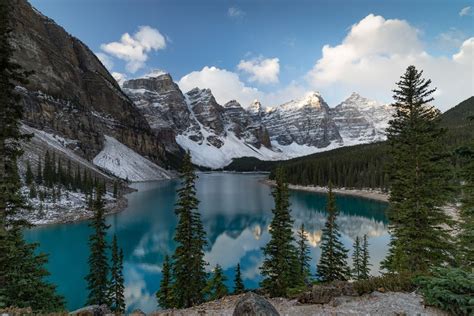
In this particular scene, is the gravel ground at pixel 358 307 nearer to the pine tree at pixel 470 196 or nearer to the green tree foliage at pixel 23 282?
the pine tree at pixel 470 196

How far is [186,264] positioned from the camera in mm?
22125

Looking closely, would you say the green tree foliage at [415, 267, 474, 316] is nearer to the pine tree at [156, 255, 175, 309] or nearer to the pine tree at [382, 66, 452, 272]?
the pine tree at [382, 66, 452, 272]

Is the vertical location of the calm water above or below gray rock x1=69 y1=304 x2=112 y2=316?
below

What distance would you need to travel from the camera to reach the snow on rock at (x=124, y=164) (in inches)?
6206

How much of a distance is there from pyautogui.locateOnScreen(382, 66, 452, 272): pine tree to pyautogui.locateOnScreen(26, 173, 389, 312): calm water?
20.1 metres

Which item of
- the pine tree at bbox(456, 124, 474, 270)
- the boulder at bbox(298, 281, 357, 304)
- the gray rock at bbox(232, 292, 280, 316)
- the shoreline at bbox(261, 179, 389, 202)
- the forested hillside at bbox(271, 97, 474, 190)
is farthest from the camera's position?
the forested hillside at bbox(271, 97, 474, 190)

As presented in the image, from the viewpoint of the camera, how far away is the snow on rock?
157625 millimetres

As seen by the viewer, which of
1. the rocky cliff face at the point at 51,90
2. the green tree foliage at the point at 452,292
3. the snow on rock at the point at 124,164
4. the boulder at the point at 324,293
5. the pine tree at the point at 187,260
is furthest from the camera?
the snow on rock at the point at 124,164

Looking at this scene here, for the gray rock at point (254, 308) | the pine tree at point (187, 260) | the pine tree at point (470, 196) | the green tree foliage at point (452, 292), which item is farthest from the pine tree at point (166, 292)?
the pine tree at point (470, 196)

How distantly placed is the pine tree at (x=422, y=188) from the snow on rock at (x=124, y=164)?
151m

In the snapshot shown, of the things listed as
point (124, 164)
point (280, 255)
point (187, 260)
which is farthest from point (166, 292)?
point (124, 164)

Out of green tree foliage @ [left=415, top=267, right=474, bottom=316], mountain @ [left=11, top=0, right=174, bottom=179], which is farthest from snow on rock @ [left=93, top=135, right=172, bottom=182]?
green tree foliage @ [left=415, top=267, right=474, bottom=316]

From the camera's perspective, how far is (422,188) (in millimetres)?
15602

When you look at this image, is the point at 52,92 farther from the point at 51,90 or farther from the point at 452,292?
the point at 452,292
